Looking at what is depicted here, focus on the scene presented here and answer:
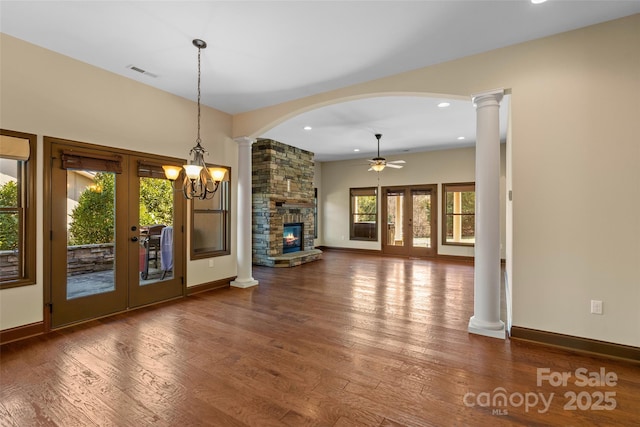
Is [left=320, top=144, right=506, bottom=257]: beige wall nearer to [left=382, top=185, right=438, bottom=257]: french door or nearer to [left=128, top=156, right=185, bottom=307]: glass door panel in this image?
[left=382, top=185, right=438, bottom=257]: french door

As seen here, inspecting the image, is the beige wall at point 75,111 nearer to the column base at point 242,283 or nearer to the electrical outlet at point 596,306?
the column base at point 242,283

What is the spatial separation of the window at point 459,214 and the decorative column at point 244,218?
5.91 meters

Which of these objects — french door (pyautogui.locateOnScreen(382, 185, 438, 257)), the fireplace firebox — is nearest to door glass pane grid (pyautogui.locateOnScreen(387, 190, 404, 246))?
french door (pyautogui.locateOnScreen(382, 185, 438, 257))

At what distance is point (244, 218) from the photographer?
5562 millimetres

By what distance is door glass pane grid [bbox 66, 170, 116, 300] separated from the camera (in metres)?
3.63

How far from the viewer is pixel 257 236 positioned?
25.7 ft

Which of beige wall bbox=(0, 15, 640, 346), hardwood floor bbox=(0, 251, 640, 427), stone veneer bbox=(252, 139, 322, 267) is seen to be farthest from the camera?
stone veneer bbox=(252, 139, 322, 267)

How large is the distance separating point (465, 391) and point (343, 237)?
8.16 metres

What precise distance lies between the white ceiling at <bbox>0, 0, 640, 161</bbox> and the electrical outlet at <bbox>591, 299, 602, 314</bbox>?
8.93 feet

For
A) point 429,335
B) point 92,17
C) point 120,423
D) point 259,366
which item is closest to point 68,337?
point 120,423

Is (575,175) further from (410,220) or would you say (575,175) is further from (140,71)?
(410,220)

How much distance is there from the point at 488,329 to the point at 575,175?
1.86 meters

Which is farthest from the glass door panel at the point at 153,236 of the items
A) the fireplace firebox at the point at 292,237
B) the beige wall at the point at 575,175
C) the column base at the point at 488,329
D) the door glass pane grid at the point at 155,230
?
the beige wall at the point at 575,175

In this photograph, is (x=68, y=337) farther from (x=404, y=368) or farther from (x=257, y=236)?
(x=257, y=236)
